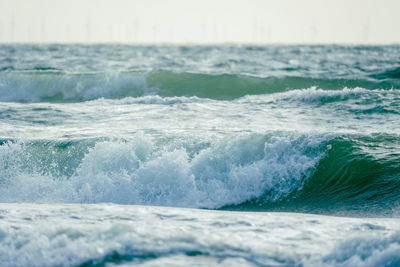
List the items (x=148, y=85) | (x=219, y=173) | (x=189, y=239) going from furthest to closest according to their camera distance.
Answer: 1. (x=148, y=85)
2. (x=219, y=173)
3. (x=189, y=239)

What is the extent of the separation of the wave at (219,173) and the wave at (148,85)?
26.6ft

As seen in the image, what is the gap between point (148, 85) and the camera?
60.8 feet

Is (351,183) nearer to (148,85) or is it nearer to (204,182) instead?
(204,182)

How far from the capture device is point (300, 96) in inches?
524

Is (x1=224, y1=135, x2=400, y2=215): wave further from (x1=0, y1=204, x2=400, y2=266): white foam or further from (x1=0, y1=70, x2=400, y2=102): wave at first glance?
(x1=0, y1=70, x2=400, y2=102): wave

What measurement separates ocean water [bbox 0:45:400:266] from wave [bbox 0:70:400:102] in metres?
3.09

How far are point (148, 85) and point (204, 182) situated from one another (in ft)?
37.5

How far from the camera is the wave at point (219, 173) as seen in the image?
711 cm

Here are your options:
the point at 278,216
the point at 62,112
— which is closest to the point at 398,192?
the point at 278,216

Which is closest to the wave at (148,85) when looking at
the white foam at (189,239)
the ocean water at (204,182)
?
the ocean water at (204,182)

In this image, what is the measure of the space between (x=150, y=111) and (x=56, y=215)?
717cm

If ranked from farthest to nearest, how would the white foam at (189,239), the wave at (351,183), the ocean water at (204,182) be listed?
1. the wave at (351,183)
2. the ocean water at (204,182)
3. the white foam at (189,239)

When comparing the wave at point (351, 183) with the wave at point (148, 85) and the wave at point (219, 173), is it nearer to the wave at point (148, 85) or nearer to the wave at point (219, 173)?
the wave at point (219, 173)

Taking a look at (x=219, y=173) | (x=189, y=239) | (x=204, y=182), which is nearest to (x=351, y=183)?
(x=219, y=173)
